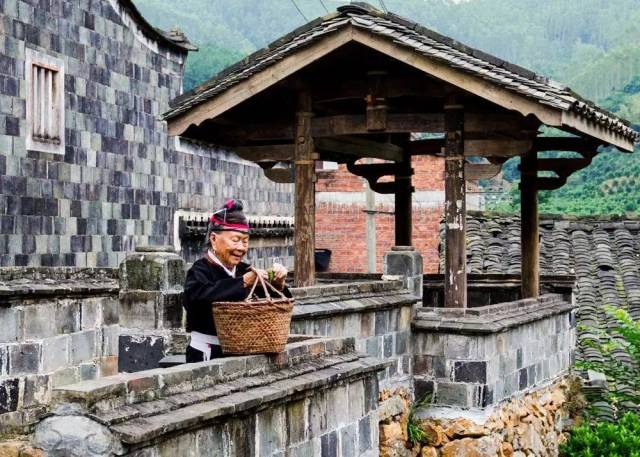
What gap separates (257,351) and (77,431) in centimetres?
160

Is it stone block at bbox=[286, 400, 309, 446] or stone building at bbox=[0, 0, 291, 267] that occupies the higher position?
stone building at bbox=[0, 0, 291, 267]

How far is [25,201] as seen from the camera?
48.9 feet

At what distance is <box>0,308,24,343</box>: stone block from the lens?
7.14m

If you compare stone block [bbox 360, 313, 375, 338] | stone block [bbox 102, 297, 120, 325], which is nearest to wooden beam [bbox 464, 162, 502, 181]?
stone block [bbox 360, 313, 375, 338]

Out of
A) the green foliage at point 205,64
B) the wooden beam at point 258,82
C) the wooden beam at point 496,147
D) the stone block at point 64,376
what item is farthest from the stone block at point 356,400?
the green foliage at point 205,64

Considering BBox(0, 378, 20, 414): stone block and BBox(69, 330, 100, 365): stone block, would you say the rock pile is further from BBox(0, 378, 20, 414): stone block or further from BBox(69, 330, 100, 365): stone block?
BBox(0, 378, 20, 414): stone block

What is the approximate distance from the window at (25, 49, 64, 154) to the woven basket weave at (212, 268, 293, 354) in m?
9.98

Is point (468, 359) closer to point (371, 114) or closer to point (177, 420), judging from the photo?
point (371, 114)

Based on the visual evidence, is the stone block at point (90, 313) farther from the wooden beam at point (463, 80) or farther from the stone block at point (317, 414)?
the wooden beam at point (463, 80)

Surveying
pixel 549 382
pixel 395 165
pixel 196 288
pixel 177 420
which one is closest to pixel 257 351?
pixel 196 288

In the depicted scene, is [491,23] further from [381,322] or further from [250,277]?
[250,277]

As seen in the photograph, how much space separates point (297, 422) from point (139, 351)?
2.00 metres

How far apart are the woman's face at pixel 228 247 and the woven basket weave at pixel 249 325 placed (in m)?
0.34

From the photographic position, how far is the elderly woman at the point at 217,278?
225 inches
